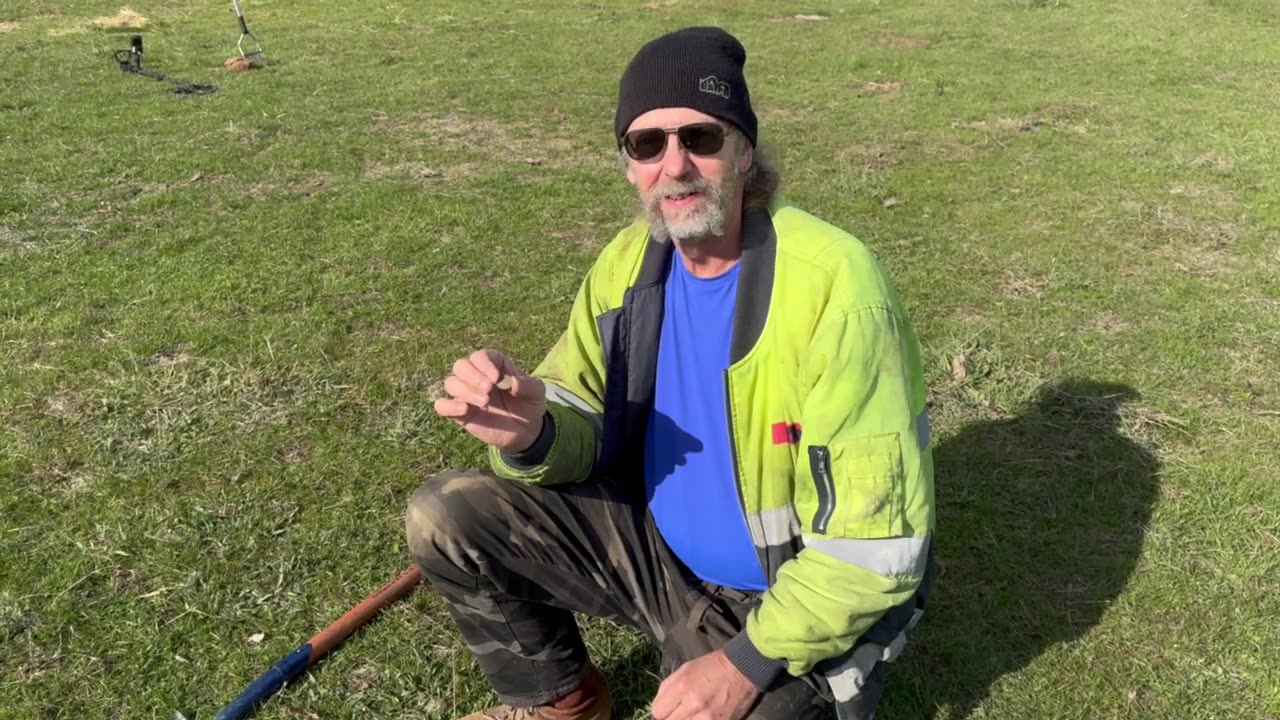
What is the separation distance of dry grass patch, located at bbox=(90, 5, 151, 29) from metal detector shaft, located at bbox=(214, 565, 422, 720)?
56.6ft

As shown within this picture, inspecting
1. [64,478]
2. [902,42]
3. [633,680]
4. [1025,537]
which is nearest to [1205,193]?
[1025,537]

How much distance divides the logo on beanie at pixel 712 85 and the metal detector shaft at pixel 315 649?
2.23 metres

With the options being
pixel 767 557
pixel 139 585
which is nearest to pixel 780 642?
pixel 767 557

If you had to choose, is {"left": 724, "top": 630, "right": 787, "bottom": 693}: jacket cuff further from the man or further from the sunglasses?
the sunglasses

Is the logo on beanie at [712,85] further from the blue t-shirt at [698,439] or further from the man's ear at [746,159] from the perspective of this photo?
the blue t-shirt at [698,439]

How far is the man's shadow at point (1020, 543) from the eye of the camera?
3336 millimetres

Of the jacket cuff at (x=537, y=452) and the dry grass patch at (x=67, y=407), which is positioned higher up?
the jacket cuff at (x=537, y=452)

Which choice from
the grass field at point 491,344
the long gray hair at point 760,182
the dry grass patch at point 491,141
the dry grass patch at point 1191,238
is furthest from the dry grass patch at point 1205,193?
the long gray hair at point 760,182

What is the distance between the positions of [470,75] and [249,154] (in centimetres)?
450

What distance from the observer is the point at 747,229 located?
2.70m

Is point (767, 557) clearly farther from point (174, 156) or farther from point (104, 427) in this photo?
point (174, 156)

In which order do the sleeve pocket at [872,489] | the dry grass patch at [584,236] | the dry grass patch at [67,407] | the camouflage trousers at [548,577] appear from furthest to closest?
the dry grass patch at [584,236]
the dry grass patch at [67,407]
the camouflage trousers at [548,577]
the sleeve pocket at [872,489]

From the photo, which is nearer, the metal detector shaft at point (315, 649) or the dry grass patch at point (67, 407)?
the metal detector shaft at point (315, 649)

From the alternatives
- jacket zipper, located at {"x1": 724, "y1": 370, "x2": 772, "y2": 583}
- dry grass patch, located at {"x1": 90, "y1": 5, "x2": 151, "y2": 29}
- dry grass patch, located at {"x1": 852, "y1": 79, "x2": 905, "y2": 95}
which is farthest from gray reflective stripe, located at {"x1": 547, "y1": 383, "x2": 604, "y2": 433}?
dry grass patch, located at {"x1": 90, "y1": 5, "x2": 151, "y2": 29}
